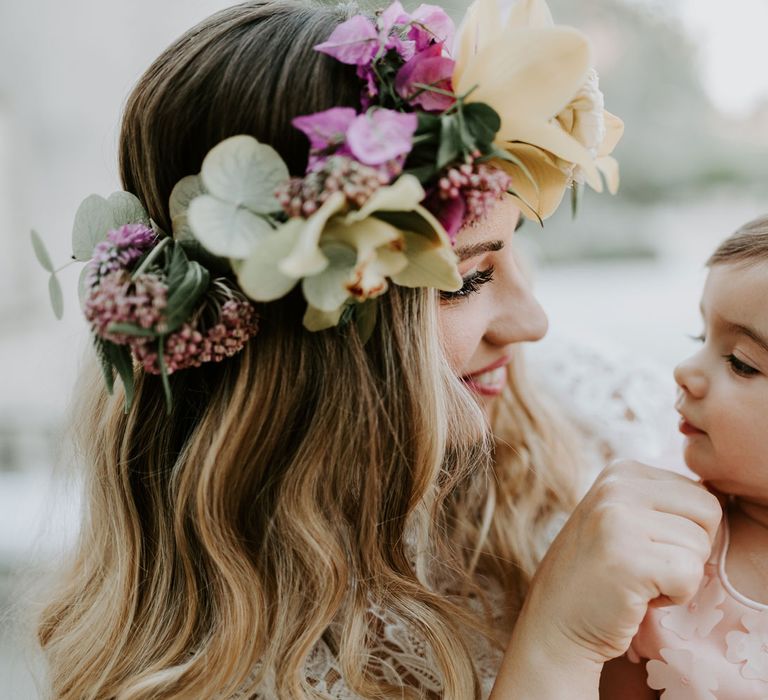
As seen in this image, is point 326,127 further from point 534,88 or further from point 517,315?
point 517,315

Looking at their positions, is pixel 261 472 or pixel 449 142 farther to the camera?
pixel 261 472

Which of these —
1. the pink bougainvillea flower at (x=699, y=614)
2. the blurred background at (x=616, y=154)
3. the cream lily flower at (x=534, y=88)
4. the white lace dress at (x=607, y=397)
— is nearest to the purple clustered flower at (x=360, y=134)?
the cream lily flower at (x=534, y=88)

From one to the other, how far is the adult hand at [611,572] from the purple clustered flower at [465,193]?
1.28ft

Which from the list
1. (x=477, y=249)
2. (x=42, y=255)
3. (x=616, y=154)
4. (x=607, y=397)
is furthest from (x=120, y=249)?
(x=616, y=154)

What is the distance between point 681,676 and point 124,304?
0.77 m

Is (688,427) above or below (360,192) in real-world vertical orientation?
below

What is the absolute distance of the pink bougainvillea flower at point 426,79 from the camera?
83cm

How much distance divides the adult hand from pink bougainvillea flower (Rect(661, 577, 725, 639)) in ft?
0.28

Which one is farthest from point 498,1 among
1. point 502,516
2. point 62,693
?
point 62,693

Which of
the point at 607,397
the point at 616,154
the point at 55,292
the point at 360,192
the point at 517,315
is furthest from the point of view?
the point at 616,154

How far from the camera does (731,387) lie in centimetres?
97

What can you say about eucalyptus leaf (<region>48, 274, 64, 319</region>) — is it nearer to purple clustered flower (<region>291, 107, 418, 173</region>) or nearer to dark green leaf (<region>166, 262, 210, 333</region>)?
dark green leaf (<region>166, 262, 210, 333</region>)

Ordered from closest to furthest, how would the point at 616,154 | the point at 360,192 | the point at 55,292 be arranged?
1. the point at 360,192
2. the point at 55,292
3. the point at 616,154

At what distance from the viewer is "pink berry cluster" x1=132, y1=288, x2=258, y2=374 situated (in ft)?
2.66
